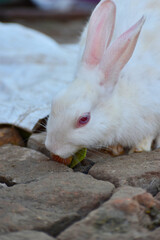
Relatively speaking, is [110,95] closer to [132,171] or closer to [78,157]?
[78,157]

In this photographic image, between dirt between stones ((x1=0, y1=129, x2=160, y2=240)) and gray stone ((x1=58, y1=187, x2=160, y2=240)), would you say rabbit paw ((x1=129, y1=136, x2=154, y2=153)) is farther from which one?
gray stone ((x1=58, y1=187, x2=160, y2=240))

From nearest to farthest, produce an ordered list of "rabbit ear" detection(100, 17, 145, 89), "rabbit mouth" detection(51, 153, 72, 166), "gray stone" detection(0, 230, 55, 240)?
"gray stone" detection(0, 230, 55, 240), "rabbit ear" detection(100, 17, 145, 89), "rabbit mouth" detection(51, 153, 72, 166)

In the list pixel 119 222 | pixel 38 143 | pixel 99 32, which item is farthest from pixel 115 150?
pixel 119 222

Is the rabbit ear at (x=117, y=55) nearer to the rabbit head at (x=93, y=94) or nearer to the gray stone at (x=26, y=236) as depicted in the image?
the rabbit head at (x=93, y=94)

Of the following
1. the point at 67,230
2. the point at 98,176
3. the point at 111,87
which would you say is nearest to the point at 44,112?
the point at 111,87

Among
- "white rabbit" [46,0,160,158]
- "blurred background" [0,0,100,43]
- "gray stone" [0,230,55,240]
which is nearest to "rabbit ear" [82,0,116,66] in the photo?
A: "white rabbit" [46,0,160,158]

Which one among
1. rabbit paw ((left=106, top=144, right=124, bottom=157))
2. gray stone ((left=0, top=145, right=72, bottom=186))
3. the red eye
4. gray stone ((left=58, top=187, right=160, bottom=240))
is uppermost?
gray stone ((left=58, top=187, right=160, bottom=240))
